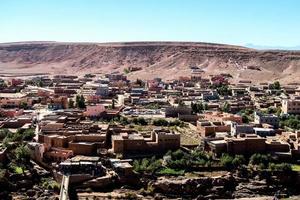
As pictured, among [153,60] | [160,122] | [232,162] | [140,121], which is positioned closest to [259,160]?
[232,162]

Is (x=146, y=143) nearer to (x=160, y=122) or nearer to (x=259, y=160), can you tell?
(x=259, y=160)

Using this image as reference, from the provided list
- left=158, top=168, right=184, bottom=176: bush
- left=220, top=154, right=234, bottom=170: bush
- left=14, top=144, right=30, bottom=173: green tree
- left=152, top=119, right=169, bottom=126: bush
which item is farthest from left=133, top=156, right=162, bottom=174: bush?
left=152, top=119, right=169, bottom=126: bush

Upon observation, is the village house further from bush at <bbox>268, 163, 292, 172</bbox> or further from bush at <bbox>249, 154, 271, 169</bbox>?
bush at <bbox>268, 163, 292, 172</bbox>

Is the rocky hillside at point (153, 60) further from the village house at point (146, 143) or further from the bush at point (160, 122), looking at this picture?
the village house at point (146, 143)

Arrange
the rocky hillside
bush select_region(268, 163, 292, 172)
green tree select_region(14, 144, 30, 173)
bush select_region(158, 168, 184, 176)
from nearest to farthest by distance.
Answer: green tree select_region(14, 144, 30, 173), bush select_region(158, 168, 184, 176), bush select_region(268, 163, 292, 172), the rocky hillside

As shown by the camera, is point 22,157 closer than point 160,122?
Yes

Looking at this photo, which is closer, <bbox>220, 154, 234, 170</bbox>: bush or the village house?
<bbox>220, 154, 234, 170</bbox>: bush

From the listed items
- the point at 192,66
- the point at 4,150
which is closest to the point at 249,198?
the point at 4,150

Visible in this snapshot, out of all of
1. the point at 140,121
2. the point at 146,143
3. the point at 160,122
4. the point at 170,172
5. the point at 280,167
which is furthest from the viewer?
the point at 140,121

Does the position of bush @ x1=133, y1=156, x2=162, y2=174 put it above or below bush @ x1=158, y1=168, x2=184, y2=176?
above

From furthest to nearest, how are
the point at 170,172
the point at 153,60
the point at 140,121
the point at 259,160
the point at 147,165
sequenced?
the point at 153,60 < the point at 140,121 < the point at 259,160 < the point at 147,165 < the point at 170,172

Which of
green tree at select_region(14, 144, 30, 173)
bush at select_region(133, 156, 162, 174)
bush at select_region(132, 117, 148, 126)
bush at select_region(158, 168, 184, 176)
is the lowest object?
bush at select_region(158, 168, 184, 176)
